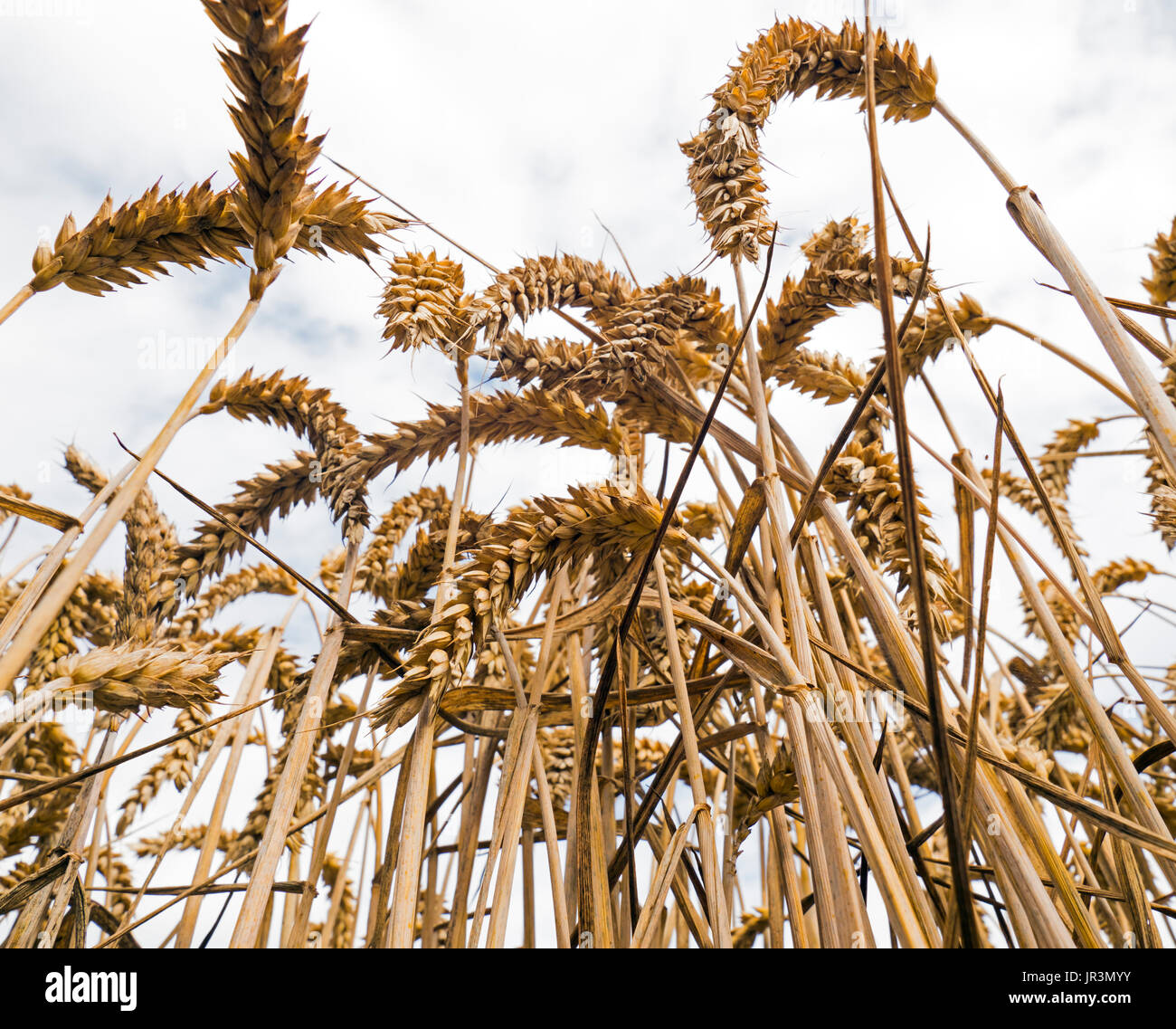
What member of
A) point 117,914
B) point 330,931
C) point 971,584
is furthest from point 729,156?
point 117,914

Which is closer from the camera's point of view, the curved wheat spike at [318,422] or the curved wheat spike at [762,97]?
the curved wheat spike at [762,97]

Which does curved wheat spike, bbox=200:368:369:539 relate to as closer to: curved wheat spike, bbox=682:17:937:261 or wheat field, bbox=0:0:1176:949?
wheat field, bbox=0:0:1176:949

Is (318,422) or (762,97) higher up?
(762,97)

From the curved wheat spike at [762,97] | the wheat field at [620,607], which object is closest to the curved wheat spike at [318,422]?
the wheat field at [620,607]

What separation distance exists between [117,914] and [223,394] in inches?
71.2

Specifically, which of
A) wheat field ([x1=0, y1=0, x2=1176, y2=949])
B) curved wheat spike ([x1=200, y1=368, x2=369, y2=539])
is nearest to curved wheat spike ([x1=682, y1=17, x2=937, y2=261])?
wheat field ([x1=0, y1=0, x2=1176, y2=949])

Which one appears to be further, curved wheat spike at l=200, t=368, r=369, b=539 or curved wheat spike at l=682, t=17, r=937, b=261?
curved wheat spike at l=200, t=368, r=369, b=539

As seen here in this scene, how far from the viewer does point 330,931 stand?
1201 millimetres

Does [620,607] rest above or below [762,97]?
below

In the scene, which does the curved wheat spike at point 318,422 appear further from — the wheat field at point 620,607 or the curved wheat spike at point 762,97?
the curved wheat spike at point 762,97

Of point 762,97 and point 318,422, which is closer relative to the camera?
point 762,97

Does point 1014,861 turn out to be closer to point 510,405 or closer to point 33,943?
point 510,405

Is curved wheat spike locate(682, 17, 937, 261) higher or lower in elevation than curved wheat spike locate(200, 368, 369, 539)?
higher

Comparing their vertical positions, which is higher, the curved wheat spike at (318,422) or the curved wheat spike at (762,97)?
the curved wheat spike at (762,97)
